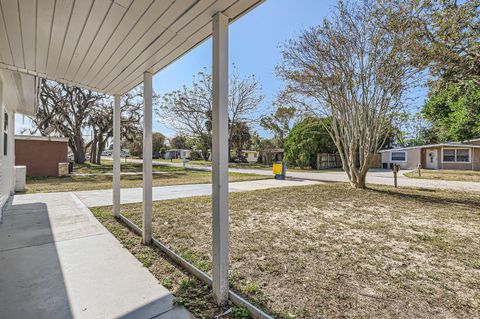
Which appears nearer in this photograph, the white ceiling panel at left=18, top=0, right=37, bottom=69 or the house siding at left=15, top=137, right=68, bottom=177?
the white ceiling panel at left=18, top=0, right=37, bottom=69

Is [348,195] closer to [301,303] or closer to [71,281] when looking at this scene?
[301,303]

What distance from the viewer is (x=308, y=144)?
70.0 feet

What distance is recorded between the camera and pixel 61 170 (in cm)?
1337

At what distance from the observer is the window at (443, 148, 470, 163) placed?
19.7 metres

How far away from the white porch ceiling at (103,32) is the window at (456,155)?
25965 millimetres

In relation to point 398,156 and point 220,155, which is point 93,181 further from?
point 398,156

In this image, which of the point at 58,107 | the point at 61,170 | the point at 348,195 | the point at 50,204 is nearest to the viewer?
the point at 50,204

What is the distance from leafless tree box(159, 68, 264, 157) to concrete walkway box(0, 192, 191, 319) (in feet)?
58.2

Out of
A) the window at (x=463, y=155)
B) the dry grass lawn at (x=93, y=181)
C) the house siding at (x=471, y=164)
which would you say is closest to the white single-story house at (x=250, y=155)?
the dry grass lawn at (x=93, y=181)

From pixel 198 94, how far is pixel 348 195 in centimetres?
1660

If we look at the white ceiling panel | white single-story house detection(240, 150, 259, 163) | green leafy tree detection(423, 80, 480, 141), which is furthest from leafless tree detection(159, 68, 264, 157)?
the white ceiling panel

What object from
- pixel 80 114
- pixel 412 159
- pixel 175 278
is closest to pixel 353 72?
pixel 175 278

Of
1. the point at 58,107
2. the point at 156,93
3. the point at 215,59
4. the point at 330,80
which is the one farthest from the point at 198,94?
the point at 215,59

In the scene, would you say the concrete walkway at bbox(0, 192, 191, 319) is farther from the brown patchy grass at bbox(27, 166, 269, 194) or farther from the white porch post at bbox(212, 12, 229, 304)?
the brown patchy grass at bbox(27, 166, 269, 194)
